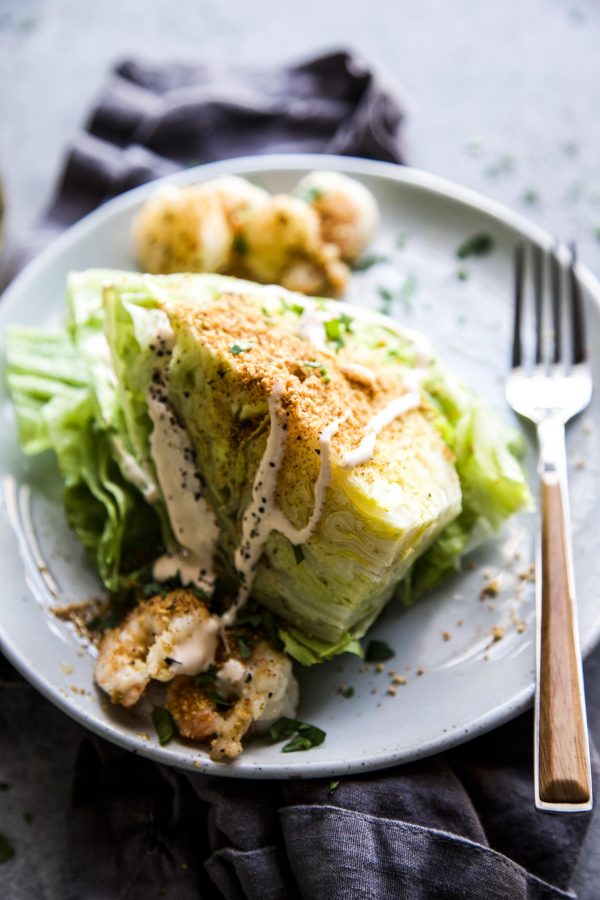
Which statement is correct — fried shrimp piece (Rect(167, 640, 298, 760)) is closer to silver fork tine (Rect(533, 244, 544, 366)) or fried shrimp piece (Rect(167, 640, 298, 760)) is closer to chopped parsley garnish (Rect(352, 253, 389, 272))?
silver fork tine (Rect(533, 244, 544, 366))

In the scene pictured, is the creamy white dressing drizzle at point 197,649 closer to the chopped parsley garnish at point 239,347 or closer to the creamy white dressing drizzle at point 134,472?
the creamy white dressing drizzle at point 134,472

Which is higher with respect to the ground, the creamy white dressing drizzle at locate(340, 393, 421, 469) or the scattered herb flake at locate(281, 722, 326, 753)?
the creamy white dressing drizzle at locate(340, 393, 421, 469)

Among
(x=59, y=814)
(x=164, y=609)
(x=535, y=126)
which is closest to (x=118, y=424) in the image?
(x=164, y=609)

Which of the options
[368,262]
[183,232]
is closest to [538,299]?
[368,262]

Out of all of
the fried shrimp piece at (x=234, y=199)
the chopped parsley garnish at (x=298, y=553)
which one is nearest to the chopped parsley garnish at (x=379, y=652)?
the chopped parsley garnish at (x=298, y=553)

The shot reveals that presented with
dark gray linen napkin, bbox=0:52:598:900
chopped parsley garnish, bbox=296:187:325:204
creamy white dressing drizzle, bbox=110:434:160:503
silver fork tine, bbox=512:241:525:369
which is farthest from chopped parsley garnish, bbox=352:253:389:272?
dark gray linen napkin, bbox=0:52:598:900

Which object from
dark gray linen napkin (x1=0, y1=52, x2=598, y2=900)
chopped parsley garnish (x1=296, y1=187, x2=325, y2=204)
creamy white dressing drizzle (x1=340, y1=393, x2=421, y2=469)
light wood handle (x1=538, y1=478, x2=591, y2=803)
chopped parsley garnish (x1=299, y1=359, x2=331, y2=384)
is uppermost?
chopped parsley garnish (x1=296, y1=187, x2=325, y2=204)
